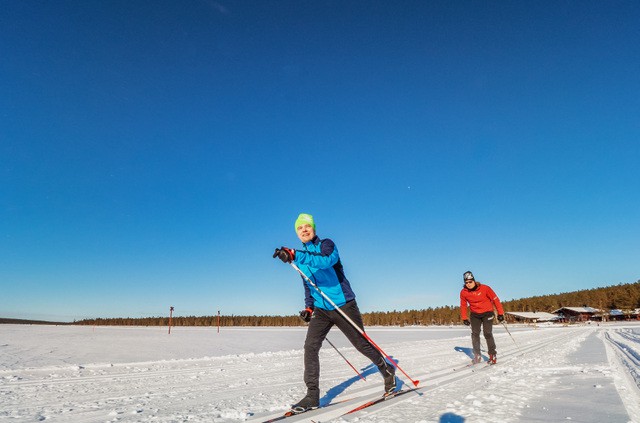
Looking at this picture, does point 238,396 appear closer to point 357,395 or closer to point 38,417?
point 357,395

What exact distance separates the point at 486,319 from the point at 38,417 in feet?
26.8

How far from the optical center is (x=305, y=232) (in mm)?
4211

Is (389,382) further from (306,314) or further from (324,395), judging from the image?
(306,314)

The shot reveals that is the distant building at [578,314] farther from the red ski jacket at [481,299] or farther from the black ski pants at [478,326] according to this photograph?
the black ski pants at [478,326]

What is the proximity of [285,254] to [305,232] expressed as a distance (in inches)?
27.4

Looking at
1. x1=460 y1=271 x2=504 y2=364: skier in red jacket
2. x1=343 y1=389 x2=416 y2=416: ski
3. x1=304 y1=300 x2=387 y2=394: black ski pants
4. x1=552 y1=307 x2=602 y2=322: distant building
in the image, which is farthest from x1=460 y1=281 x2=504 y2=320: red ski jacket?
x1=552 y1=307 x2=602 y2=322: distant building

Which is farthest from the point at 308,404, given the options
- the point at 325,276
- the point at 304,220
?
the point at 304,220

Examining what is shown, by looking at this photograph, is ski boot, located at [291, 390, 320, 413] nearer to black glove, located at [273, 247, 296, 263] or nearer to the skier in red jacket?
black glove, located at [273, 247, 296, 263]

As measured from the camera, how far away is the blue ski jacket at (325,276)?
3.86m

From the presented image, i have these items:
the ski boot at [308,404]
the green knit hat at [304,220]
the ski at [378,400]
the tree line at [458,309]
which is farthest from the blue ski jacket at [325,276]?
the tree line at [458,309]

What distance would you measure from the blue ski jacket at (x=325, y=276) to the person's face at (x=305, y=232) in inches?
1.7

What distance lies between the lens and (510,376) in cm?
526

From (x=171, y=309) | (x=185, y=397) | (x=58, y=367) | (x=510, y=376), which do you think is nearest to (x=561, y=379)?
(x=510, y=376)

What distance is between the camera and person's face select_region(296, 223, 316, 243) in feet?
13.8
